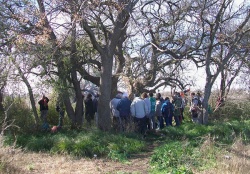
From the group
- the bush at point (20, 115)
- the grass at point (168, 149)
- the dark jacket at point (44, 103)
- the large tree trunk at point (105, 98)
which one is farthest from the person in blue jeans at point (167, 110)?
the bush at point (20, 115)

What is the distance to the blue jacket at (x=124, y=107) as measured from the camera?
47.5ft

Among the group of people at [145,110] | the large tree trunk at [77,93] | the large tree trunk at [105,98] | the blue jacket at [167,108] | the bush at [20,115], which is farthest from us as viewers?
the blue jacket at [167,108]

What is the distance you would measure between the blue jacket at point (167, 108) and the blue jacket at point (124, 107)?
268 centimetres

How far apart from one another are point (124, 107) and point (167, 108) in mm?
2911

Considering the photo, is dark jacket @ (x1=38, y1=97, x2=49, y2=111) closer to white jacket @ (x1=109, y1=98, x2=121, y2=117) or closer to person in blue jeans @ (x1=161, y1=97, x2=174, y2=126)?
white jacket @ (x1=109, y1=98, x2=121, y2=117)

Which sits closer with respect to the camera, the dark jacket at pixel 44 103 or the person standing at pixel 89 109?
the dark jacket at pixel 44 103

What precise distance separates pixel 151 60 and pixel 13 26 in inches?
245

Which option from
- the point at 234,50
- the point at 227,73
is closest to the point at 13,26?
the point at 234,50

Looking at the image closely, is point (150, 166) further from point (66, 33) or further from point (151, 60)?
point (151, 60)

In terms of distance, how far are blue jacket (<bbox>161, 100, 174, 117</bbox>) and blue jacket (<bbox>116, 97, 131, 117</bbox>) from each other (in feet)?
8.79

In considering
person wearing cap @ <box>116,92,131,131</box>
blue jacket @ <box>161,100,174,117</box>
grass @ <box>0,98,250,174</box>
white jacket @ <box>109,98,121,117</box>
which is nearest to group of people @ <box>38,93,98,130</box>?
grass @ <box>0,98,250,174</box>

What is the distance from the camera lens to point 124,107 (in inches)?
573

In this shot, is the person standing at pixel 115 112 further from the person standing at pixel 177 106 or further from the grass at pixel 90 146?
the person standing at pixel 177 106

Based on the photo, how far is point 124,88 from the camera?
19.9 meters
